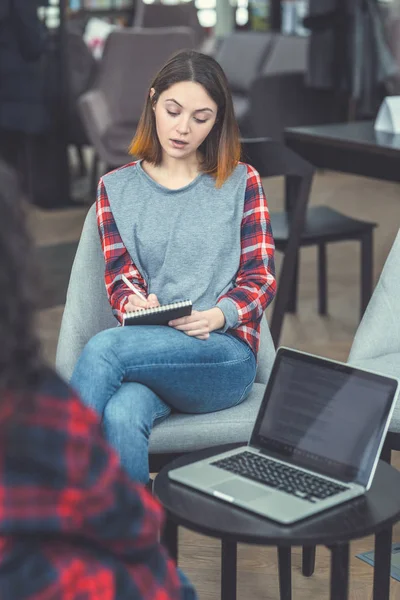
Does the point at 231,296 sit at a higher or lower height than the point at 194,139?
lower

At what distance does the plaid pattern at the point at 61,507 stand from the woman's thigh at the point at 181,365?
3.23ft

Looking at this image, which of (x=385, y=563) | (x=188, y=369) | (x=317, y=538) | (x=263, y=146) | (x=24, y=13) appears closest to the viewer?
(x=317, y=538)

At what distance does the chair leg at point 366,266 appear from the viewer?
377 cm

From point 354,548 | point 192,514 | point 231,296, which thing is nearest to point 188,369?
point 231,296

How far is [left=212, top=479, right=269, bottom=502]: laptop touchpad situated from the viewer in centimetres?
152

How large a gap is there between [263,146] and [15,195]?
2465mm

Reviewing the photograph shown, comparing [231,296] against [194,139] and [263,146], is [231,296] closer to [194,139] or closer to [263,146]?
[194,139]

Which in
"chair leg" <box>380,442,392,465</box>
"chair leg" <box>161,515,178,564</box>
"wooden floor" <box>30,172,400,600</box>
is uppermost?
"chair leg" <box>161,515,178,564</box>

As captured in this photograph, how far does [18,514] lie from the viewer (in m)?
0.83

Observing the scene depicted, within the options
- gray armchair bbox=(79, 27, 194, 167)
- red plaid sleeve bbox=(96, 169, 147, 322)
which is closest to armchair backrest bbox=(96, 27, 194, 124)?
gray armchair bbox=(79, 27, 194, 167)

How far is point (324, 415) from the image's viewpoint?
1.67 metres

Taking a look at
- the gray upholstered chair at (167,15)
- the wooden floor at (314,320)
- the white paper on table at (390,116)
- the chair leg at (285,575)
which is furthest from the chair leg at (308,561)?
the gray upholstered chair at (167,15)

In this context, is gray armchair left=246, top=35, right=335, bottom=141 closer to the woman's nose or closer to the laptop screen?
the woman's nose

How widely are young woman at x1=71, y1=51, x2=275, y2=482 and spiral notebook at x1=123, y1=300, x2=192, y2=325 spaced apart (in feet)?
0.07
